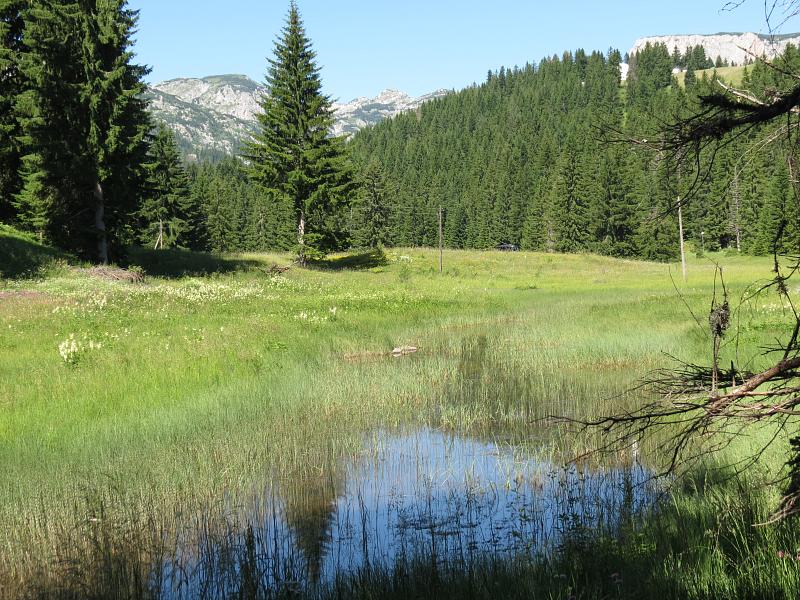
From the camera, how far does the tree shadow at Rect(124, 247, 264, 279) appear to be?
122 feet

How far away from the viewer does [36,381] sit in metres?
11.5

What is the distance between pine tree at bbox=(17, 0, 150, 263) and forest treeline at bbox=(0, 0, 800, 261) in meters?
0.10

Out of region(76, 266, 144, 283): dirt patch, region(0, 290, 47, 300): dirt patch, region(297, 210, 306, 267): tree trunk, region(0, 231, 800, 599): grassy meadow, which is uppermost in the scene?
region(297, 210, 306, 267): tree trunk

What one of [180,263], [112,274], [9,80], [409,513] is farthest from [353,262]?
[409,513]

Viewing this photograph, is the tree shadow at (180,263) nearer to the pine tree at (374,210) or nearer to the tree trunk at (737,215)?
the pine tree at (374,210)

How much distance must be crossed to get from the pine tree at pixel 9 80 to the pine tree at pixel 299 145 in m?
16.0

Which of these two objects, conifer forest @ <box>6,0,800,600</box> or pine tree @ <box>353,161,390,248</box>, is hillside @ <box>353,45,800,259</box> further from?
conifer forest @ <box>6,0,800,600</box>

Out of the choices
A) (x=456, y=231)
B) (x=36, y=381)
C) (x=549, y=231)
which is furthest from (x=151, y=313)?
(x=456, y=231)

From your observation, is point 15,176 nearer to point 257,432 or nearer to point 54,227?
point 54,227

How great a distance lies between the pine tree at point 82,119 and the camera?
1234 inches

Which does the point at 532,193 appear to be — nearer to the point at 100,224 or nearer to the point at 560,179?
the point at 560,179

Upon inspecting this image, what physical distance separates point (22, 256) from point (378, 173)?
73928 mm

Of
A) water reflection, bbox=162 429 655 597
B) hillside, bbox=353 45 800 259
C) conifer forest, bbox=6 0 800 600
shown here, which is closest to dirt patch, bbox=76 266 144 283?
conifer forest, bbox=6 0 800 600

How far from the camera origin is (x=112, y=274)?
1160 inches
